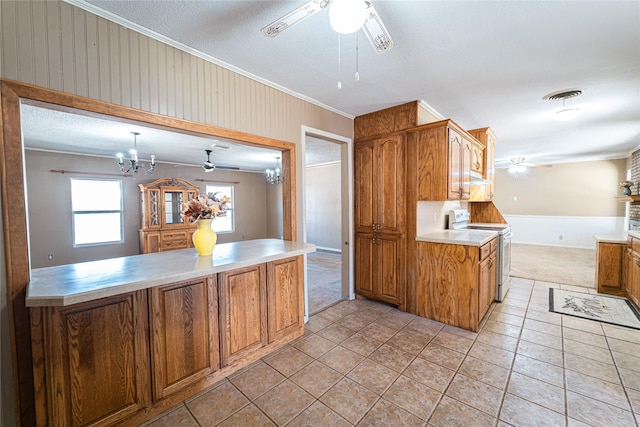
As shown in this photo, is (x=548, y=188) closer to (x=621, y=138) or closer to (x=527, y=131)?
(x=621, y=138)

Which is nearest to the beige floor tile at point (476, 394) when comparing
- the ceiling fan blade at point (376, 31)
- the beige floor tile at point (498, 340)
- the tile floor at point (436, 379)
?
the tile floor at point (436, 379)

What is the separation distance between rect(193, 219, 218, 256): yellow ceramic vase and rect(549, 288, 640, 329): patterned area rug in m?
4.02

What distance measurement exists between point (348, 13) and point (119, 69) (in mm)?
1588

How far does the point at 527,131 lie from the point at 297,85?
13.6 feet

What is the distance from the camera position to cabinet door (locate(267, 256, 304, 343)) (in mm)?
2266

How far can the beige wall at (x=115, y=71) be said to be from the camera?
1386 millimetres

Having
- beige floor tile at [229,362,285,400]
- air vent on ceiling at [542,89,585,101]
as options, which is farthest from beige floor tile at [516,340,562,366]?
air vent on ceiling at [542,89,585,101]

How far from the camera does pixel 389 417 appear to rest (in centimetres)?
160

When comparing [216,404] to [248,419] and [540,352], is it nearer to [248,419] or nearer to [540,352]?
[248,419]

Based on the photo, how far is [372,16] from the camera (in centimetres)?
126

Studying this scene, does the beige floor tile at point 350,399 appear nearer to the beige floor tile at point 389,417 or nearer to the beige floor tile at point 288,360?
the beige floor tile at point 389,417

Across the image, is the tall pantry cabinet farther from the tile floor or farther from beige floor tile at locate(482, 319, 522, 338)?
beige floor tile at locate(482, 319, 522, 338)

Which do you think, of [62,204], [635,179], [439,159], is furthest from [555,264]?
[62,204]

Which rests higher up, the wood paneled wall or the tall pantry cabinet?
the wood paneled wall
